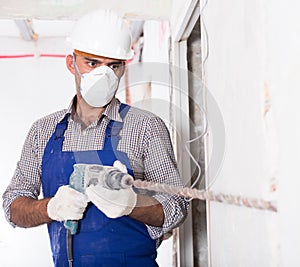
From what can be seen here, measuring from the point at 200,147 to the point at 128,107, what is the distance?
0.68 meters

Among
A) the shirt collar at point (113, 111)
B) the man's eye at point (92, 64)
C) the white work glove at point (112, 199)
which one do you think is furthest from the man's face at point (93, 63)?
the white work glove at point (112, 199)

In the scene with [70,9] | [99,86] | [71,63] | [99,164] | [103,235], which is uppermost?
[70,9]

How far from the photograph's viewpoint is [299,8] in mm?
703

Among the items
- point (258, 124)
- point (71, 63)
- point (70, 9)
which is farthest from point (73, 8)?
point (258, 124)

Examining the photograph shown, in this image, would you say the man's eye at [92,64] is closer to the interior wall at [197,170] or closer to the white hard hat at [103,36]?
the white hard hat at [103,36]

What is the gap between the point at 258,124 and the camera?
2.94 ft

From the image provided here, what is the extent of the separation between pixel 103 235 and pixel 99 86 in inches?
19.8

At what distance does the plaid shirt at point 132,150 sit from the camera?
1.50 m

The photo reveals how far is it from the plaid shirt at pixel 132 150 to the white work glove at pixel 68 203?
18cm

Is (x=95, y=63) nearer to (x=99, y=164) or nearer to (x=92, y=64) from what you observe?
(x=92, y=64)

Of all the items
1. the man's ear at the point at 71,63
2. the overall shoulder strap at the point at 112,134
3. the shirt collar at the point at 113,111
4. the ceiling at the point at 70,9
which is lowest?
the overall shoulder strap at the point at 112,134

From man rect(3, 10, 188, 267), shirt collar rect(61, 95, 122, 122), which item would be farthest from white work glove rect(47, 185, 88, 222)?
shirt collar rect(61, 95, 122, 122)

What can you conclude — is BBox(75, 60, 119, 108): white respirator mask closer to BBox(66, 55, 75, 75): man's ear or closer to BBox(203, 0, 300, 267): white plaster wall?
BBox(66, 55, 75, 75): man's ear

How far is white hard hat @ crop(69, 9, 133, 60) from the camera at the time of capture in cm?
156
